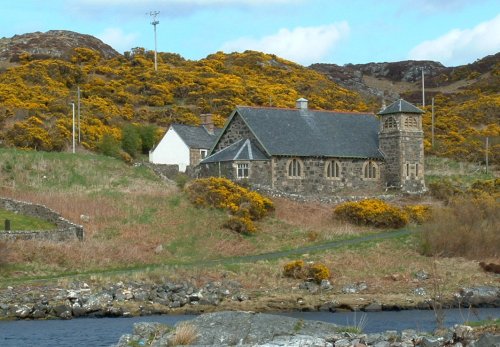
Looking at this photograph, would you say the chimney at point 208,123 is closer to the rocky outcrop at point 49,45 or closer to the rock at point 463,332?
the rocky outcrop at point 49,45

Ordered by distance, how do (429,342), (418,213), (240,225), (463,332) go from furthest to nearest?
(418,213), (240,225), (463,332), (429,342)

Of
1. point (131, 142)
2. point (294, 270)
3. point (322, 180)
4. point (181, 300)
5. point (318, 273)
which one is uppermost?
point (131, 142)

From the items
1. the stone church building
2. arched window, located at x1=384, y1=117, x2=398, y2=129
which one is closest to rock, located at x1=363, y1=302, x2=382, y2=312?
the stone church building

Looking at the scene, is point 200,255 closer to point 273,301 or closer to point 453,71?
point 273,301

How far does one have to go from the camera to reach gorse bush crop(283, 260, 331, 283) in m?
46.8

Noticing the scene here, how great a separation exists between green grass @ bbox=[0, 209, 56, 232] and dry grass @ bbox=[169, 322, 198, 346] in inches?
1088

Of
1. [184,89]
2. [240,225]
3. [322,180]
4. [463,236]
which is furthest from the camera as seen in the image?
[184,89]

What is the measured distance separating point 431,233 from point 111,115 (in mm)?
48550

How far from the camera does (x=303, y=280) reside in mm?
46688

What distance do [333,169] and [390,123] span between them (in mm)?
5839

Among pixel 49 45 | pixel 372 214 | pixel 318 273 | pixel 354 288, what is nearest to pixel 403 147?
pixel 372 214

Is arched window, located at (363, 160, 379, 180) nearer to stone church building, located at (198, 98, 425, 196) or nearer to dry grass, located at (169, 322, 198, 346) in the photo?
stone church building, located at (198, 98, 425, 196)

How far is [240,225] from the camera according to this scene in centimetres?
5541

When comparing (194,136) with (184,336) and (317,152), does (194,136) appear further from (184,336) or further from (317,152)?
Result: (184,336)
